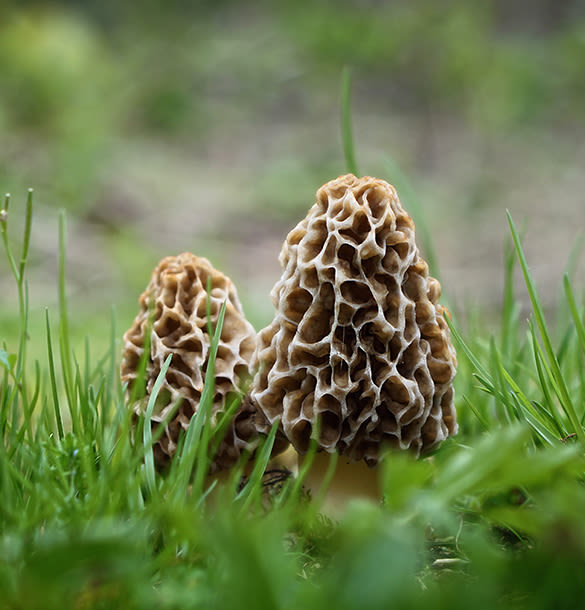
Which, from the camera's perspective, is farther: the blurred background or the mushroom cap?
the blurred background

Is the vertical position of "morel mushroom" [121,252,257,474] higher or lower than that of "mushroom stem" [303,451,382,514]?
higher

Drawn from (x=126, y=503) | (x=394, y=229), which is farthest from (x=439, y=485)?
(x=394, y=229)

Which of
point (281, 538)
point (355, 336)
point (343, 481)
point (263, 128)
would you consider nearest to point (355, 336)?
point (355, 336)

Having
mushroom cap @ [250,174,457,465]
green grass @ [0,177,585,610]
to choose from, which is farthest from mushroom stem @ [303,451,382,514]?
green grass @ [0,177,585,610]

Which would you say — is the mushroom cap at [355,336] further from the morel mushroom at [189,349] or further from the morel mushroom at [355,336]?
the morel mushroom at [189,349]

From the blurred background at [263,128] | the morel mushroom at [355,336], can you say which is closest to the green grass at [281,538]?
the morel mushroom at [355,336]

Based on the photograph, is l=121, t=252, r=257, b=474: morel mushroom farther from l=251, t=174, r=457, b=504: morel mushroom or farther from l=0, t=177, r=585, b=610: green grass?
l=0, t=177, r=585, b=610: green grass
